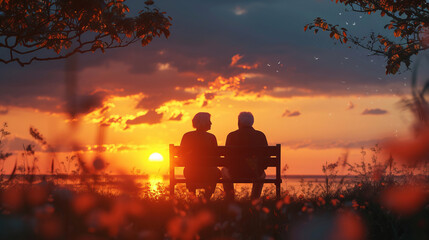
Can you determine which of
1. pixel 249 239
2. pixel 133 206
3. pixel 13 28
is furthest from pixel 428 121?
pixel 13 28

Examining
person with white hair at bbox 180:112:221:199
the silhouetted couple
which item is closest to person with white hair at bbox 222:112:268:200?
the silhouetted couple

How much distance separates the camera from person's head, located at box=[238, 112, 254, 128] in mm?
9531

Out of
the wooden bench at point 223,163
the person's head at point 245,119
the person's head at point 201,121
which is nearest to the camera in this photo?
the wooden bench at point 223,163

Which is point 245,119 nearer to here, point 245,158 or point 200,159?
point 245,158

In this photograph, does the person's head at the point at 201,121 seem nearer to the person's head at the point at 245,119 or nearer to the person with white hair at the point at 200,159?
the person with white hair at the point at 200,159

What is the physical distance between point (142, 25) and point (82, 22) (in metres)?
1.39

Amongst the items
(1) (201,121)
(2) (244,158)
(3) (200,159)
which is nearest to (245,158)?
(2) (244,158)

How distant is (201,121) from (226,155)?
1023mm

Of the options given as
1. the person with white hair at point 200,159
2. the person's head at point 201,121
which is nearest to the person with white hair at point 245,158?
the person with white hair at point 200,159

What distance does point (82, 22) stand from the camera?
11023 mm

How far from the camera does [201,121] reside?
9.67 metres

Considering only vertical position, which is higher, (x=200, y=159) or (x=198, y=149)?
(x=198, y=149)

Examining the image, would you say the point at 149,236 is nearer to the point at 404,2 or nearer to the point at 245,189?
the point at 245,189

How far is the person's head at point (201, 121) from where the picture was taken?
969 cm
